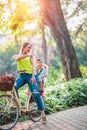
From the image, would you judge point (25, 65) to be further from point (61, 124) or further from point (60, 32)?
point (60, 32)

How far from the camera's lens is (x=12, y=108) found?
8375 millimetres

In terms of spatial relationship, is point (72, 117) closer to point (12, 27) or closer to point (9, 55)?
point (12, 27)

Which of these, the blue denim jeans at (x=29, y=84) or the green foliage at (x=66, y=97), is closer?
the blue denim jeans at (x=29, y=84)

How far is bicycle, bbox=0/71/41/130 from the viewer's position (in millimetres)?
7952

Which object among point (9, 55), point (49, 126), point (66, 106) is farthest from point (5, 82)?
point (9, 55)

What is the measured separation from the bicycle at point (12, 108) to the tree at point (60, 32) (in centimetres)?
921

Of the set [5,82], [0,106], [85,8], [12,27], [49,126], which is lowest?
[49,126]

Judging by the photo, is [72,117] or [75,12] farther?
[75,12]

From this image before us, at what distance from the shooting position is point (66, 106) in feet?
38.2

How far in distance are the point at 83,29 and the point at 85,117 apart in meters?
20.8

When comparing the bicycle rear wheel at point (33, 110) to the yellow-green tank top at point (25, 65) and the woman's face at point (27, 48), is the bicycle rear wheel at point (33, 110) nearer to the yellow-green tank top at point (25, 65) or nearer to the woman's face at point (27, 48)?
the yellow-green tank top at point (25, 65)

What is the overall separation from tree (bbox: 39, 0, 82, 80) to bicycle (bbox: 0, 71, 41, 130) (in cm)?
921

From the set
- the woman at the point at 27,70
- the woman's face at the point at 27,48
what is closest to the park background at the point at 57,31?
the woman at the point at 27,70

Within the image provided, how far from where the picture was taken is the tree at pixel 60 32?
18.2m
